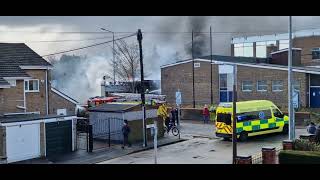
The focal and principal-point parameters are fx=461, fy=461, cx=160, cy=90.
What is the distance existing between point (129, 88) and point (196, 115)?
1517cm

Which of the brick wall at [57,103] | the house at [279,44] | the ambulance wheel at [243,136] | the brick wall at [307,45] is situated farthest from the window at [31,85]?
the brick wall at [307,45]

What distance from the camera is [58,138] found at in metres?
17.5

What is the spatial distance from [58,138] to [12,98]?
16.0 ft

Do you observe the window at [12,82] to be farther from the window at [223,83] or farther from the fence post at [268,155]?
the window at [223,83]

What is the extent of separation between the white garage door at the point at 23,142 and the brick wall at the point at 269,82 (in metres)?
16.8

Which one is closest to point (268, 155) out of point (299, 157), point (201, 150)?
point (299, 157)

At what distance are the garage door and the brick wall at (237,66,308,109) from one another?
15.3 metres

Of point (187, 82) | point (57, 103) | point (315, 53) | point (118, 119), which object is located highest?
point (315, 53)

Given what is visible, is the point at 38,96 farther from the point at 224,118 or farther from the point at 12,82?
the point at 224,118

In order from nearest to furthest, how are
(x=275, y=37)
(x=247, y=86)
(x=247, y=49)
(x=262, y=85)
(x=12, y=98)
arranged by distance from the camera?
(x=12, y=98) < (x=262, y=85) < (x=247, y=86) < (x=275, y=37) < (x=247, y=49)

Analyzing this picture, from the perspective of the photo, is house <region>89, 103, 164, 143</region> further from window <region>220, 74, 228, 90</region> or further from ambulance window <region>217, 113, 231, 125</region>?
window <region>220, 74, 228, 90</region>

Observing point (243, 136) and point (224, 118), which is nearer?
point (243, 136)

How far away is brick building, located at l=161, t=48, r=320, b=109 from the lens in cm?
2852

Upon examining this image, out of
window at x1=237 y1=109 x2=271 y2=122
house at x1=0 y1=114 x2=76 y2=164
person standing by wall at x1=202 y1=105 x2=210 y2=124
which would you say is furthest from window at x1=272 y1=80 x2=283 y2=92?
house at x1=0 y1=114 x2=76 y2=164
